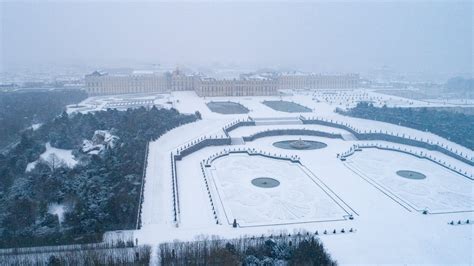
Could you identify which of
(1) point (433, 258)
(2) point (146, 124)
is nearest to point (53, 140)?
(2) point (146, 124)

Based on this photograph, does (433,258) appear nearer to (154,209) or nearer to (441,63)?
(154,209)

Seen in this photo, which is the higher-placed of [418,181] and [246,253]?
[418,181]

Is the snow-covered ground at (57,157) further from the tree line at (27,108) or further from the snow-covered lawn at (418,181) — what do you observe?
the snow-covered lawn at (418,181)

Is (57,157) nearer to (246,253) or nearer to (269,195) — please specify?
(269,195)

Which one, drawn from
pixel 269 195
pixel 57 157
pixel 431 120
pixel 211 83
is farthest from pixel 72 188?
pixel 211 83

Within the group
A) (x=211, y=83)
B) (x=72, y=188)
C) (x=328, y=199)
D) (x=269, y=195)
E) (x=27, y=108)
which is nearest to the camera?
(x=72, y=188)

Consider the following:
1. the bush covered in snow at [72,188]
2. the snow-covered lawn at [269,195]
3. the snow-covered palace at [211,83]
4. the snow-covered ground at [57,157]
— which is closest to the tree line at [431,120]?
the snow-covered lawn at [269,195]

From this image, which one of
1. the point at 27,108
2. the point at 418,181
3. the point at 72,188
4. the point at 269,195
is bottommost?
the point at 269,195

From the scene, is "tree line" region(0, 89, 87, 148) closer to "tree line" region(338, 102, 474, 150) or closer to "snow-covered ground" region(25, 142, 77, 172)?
"snow-covered ground" region(25, 142, 77, 172)
